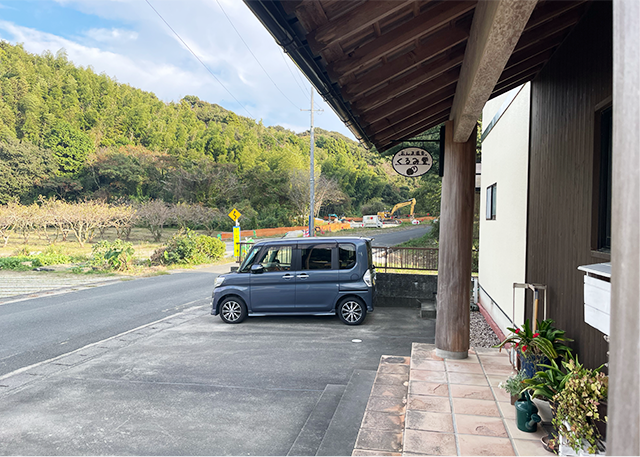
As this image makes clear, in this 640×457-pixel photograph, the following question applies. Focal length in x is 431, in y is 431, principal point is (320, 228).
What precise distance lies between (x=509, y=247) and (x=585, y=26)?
3596 mm

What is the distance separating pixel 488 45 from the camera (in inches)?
97.1

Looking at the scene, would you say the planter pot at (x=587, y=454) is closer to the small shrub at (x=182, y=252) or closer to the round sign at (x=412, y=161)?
the round sign at (x=412, y=161)

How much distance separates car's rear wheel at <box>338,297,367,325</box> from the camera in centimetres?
843

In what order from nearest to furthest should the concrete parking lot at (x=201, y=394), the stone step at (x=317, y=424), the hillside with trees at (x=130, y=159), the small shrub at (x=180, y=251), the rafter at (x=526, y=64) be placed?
the stone step at (x=317, y=424)
the concrete parking lot at (x=201, y=394)
the rafter at (x=526, y=64)
the small shrub at (x=180, y=251)
the hillside with trees at (x=130, y=159)

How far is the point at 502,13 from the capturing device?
84.5 inches

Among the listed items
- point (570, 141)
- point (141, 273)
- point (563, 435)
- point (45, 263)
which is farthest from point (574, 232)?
point (45, 263)

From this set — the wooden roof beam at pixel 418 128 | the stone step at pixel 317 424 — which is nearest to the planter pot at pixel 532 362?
the stone step at pixel 317 424

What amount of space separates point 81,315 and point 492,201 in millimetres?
9059

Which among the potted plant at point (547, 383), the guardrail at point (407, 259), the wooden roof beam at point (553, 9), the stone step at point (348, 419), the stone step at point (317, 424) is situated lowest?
the stone step at point (317, 424)

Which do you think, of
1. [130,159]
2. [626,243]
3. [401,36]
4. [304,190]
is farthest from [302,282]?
[130,159]

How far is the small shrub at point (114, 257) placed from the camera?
17.5 metres

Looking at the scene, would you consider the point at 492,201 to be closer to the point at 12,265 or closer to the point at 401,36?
the point at 401,36

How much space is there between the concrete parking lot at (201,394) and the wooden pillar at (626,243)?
117 inches

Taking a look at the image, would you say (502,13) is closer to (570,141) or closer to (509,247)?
(570,141)
